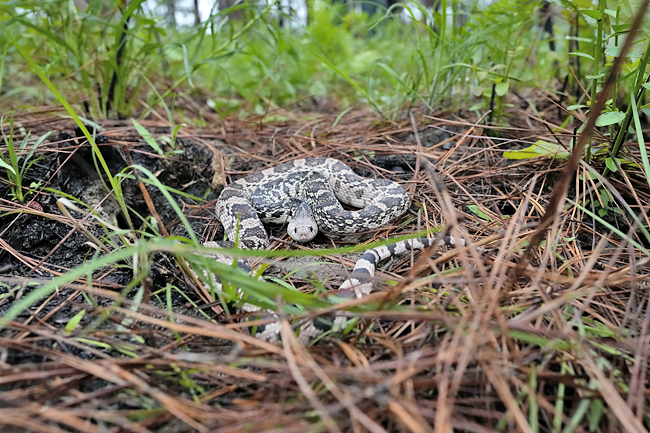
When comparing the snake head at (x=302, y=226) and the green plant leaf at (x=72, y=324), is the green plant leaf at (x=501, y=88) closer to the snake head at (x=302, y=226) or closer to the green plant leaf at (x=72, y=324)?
the snake head at (x=302, y=226)

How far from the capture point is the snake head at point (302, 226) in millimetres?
3961

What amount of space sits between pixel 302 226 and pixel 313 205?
18.4 inches

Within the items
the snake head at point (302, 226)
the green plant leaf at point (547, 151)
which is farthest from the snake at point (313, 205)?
the green plant leaf at point (547, 151)

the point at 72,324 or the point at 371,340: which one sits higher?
the point at 72,324

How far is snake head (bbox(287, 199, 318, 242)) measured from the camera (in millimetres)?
3961

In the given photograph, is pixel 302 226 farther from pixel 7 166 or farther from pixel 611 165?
pixel 611 165

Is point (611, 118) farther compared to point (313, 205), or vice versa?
point (313, 205)

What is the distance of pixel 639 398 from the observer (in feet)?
5.87

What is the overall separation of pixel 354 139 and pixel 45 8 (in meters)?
3.89

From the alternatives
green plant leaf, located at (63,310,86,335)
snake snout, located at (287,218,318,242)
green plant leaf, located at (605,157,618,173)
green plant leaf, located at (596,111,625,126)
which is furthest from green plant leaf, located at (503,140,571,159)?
green plant leaf, located at (63,310,86,335)

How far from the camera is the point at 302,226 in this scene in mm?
4004

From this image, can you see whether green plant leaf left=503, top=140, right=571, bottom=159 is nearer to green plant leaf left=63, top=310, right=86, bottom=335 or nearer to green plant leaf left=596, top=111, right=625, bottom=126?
green plant leaf left=596, top=111, right=625, bottom=126

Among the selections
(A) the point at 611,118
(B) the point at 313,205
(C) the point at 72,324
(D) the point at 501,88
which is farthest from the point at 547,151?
(C) the point at 72,324

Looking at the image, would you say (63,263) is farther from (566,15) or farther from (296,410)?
(566,15)
